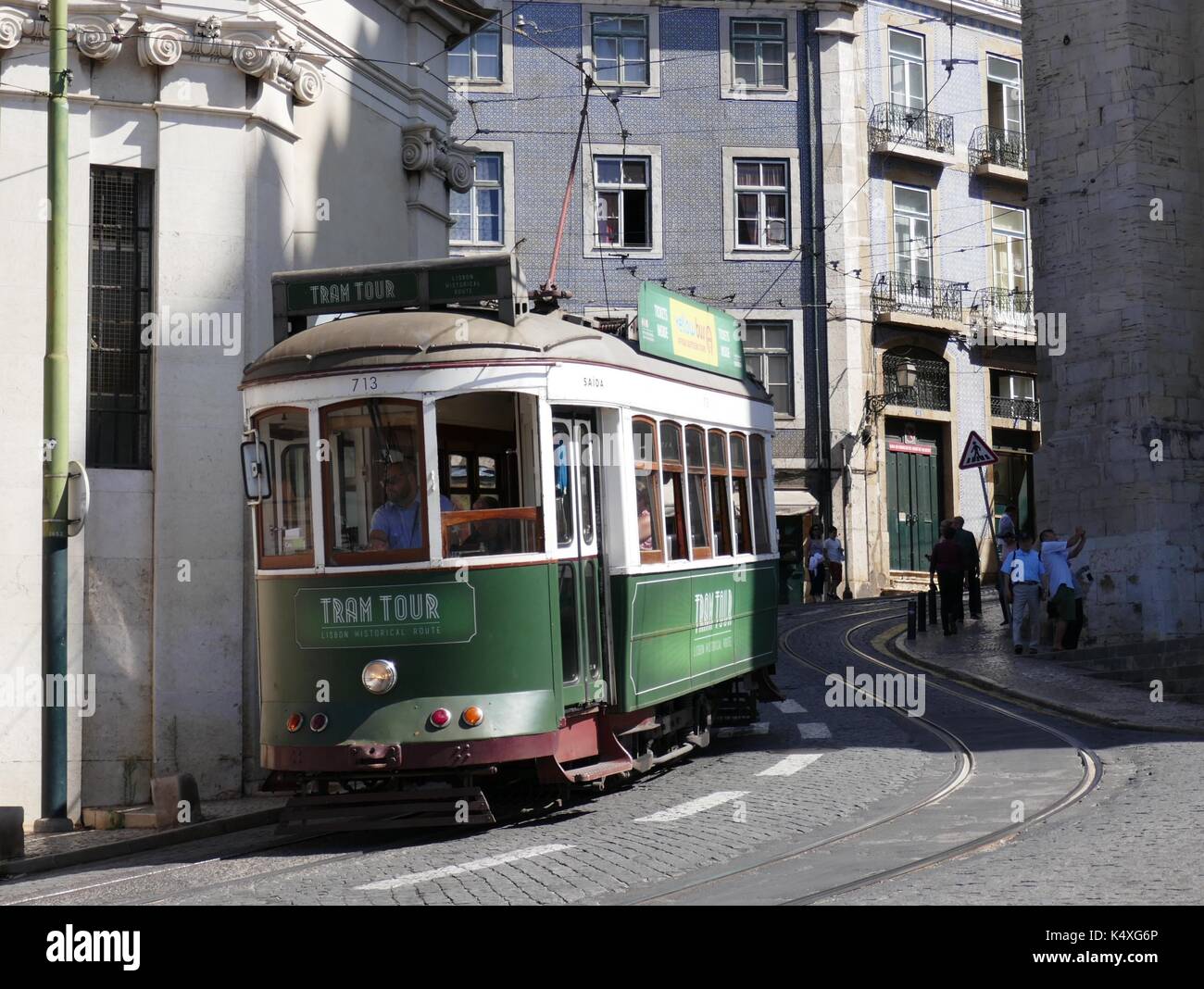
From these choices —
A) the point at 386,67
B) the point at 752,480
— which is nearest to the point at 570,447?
the point at 752,480

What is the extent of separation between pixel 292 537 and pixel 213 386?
11.2 feet

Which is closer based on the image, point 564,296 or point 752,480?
point 564,296

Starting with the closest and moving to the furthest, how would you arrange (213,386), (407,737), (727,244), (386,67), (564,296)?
1. (407,737)
2. (564,296)
3. (213,386)
4. (386,67)
5. (727,244)

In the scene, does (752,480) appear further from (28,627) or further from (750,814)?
(28,627)

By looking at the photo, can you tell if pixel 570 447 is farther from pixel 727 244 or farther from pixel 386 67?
pixel 727 244

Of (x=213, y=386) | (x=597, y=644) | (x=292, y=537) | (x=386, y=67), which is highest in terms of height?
(x=386, y=67)

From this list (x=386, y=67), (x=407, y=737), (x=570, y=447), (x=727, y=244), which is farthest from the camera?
(x=727, y=244)

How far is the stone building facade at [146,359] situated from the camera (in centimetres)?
1327

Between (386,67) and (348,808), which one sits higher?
(386,67)

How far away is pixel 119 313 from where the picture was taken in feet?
45.8

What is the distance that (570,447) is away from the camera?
11.2m

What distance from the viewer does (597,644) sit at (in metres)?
11.4

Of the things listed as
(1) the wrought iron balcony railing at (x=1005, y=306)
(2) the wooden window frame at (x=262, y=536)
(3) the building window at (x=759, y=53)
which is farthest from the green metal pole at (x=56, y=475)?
(1) the wrought iron balcony railing at (x=1005, y=306)

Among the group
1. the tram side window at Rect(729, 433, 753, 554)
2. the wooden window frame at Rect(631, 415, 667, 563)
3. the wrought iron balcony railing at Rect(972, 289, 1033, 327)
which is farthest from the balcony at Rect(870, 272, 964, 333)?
the wooden window frame at Rect(631, 415, 667, 563)
